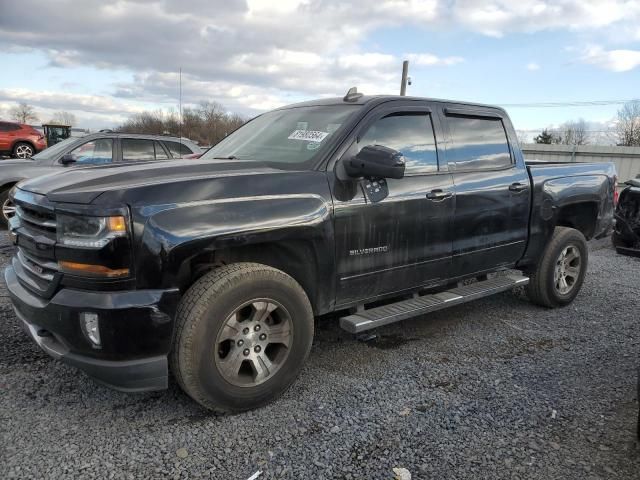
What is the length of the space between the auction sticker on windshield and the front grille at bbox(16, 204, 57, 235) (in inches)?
66.9

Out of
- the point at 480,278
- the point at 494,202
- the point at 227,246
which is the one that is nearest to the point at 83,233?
the point at 227,246

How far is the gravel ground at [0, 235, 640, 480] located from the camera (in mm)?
2477

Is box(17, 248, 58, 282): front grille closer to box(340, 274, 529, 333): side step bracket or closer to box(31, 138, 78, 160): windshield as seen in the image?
box(340, 274, 529, 333): side step bracket

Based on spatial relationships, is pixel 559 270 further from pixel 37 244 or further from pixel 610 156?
pixel 610 156

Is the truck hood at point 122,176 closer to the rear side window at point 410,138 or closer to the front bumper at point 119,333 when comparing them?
the front bumper at point 119,333

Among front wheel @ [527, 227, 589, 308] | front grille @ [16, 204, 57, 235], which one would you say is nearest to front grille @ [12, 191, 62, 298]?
front grille @ [16, 204, 57, 235]

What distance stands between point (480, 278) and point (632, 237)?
7.54ft

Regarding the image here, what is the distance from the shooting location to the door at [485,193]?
13.1 feet

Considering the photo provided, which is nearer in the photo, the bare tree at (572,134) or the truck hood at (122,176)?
the truck hood at (122,176)

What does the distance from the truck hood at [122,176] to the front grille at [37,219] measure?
4.0 inches

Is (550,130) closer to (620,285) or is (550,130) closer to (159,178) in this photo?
(620,285)

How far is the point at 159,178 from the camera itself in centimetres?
279

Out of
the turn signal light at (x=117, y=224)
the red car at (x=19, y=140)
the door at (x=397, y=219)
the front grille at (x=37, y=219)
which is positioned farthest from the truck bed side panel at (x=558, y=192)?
the red car at (x=19, y=140)

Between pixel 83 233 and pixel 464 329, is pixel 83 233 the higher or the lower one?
the higher one
